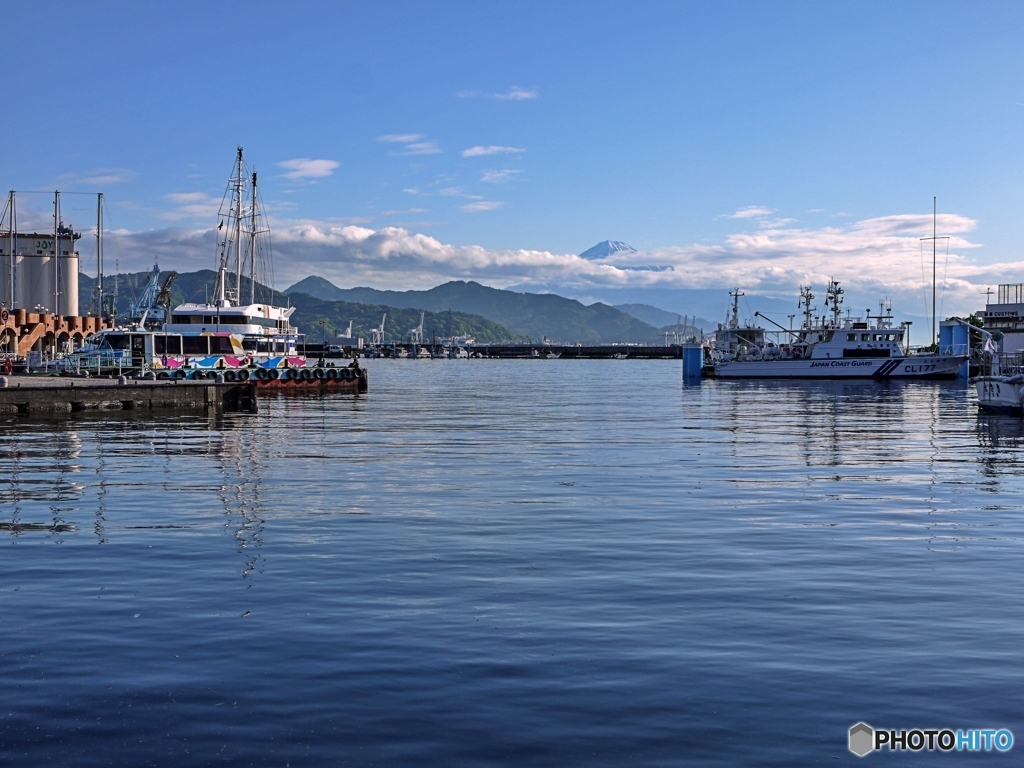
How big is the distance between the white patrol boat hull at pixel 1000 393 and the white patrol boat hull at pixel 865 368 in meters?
50.0

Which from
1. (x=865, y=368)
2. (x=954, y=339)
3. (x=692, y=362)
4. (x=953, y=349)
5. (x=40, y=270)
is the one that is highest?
(x=40, y=270)

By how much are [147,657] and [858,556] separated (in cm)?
1027

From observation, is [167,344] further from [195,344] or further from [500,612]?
[500,612]

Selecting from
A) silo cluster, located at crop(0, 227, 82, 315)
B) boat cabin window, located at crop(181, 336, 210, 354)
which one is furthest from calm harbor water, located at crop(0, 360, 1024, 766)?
silo cluster, located at crop(0, 227, 82, 315)

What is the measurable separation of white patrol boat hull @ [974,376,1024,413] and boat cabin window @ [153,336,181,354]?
47.2 m

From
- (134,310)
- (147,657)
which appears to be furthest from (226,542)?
(134,310)

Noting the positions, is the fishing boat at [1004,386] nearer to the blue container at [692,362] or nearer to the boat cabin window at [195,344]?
the boat cabin window at [195,344]

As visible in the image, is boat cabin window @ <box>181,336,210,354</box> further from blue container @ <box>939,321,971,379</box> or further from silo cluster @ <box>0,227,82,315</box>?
blue container @ <box>939,321,971,379</box>

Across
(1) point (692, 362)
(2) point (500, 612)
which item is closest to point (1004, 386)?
(2) point (500, 612)

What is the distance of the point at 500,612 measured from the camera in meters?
11.8

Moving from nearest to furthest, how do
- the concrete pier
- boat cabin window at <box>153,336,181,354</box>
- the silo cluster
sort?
the concrete pier < boat cabin window at <box>153,336,181,354</box> < the silo cluster

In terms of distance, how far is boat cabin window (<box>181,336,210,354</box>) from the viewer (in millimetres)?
64375

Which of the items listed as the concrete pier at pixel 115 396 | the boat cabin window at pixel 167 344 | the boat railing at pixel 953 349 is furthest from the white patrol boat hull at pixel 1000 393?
the boat railing at pixel 953 349

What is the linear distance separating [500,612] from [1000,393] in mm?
45780
